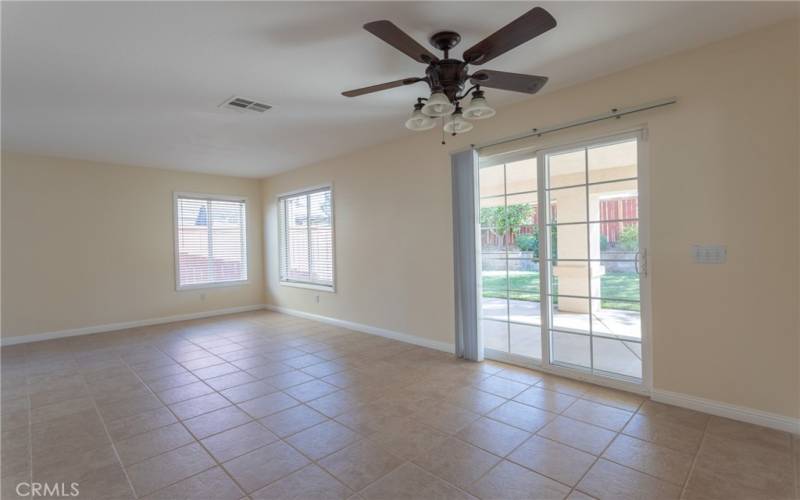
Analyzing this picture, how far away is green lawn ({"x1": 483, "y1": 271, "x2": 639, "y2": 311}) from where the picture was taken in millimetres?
3180

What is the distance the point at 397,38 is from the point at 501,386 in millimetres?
2818

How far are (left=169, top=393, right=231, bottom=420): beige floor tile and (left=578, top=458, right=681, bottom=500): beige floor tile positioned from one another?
2.63 m

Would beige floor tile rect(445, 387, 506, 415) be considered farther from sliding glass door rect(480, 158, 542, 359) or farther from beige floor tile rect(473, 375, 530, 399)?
sliding glass door rect(480, 158, 542, 359)

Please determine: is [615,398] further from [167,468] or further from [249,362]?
[249,362]

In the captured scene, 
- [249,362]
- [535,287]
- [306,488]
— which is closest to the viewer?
[306,488]

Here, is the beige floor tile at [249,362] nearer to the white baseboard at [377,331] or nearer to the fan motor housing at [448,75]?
the white baseboard at [377,331]

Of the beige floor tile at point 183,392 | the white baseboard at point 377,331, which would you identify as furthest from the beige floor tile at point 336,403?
the white baseboard at point 377,331

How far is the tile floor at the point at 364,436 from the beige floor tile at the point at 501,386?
0.06 feet

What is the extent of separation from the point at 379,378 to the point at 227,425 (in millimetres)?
1360

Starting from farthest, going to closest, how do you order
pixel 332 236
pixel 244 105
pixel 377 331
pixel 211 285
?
pixel 211 285 < pixel 332 236 < pixel 377 331 < pixel 244 105

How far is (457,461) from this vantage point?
7.38 ft

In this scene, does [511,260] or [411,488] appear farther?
[511,260]

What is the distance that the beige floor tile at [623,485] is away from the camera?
1931mm

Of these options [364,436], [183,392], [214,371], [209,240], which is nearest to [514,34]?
[364,436]
